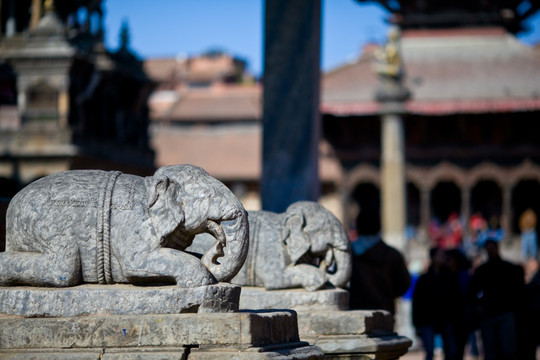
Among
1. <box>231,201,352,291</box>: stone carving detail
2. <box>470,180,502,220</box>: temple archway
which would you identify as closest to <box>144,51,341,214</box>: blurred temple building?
<box>470,180,502,220</box>: temple archway

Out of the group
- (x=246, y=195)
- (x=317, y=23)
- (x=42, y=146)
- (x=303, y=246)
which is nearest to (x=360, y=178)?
(x=246, y=195)

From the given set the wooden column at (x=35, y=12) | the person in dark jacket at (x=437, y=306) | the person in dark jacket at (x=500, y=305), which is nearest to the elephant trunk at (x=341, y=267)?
the person in dark jacket at (x=500, y=305)

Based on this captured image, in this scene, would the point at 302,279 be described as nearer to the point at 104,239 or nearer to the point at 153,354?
the point at 104,239

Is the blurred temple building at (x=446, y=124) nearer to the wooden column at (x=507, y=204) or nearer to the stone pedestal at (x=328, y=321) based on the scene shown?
the wooden column at (x=507, y=204)

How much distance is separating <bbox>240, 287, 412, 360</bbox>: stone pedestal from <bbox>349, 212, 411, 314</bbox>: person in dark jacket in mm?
1821

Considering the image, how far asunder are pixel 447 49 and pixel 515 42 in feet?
7.83

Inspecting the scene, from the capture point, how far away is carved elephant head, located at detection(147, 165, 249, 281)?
218 inches

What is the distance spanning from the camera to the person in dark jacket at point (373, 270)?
945 cm

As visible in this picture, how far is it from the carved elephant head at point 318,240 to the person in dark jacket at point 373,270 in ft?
5.05

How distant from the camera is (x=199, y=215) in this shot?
5625 mm

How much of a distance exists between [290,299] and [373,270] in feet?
7.71

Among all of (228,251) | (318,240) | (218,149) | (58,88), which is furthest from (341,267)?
(218,149)

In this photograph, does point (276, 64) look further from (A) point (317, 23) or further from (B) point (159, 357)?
(B) point (159, 357)

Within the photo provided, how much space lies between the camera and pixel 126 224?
218 inches
